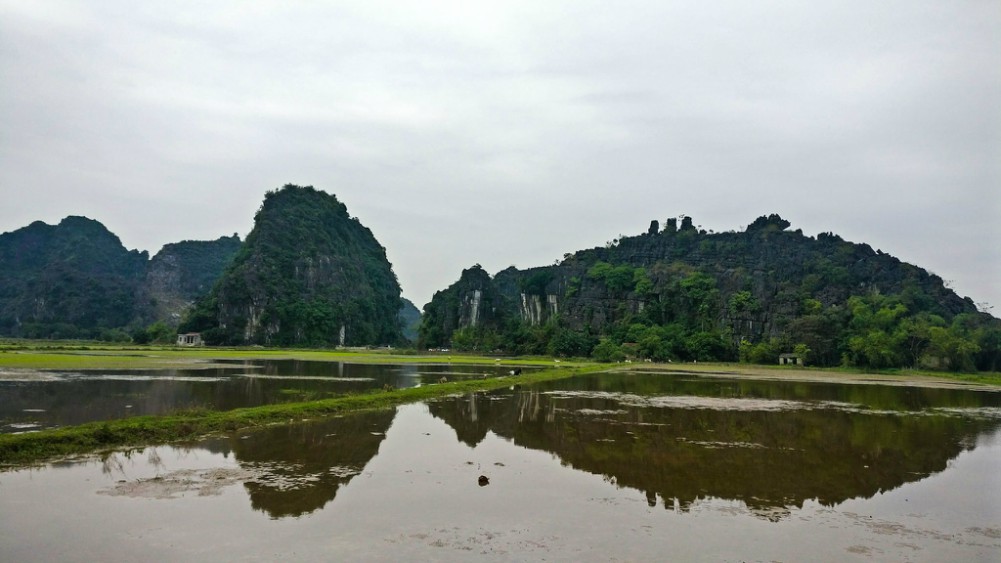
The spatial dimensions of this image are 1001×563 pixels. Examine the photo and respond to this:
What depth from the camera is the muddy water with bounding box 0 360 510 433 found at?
49.2ft

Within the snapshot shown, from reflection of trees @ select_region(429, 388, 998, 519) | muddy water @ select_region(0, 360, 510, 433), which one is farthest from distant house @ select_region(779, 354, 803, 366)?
muddy water @ select_region(0, 360, 510, 433)

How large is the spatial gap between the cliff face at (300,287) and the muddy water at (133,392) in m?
69.7

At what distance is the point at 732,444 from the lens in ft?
48.8

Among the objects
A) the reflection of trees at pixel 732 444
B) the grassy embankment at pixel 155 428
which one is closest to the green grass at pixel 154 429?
the grassy embankment at pixel 155 428

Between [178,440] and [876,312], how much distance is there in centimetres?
8000

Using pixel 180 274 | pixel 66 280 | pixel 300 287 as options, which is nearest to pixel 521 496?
pixel 300 287

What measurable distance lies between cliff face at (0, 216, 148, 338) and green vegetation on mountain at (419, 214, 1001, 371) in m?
60.7

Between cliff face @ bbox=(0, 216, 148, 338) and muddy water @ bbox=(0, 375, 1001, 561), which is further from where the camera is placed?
cliff face @ bbox=(0, 216, 148, 338)

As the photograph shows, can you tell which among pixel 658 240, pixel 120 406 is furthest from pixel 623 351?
pixel 120 406

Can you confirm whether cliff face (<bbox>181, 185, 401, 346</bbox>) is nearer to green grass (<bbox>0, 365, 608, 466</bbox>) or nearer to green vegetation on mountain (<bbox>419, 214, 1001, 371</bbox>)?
green vegetation on mountain (<bbox>419, 214, 1001, 371</bbox>)

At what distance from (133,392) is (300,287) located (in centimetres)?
9078

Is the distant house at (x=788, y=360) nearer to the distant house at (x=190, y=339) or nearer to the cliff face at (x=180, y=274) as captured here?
the distant house at (x=190, y=339)

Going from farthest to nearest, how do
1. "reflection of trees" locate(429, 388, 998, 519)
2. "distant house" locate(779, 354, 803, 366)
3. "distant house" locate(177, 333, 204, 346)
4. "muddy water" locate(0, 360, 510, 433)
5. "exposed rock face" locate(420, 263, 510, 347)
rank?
1. "exposed rock face" locate(420, 263, 510, 347)
2. "distant house" locate(177, 333, 204, 346)
3. "distant house" locate(779, 354, 803, 366)
4. "muddy water" locate(0, 360, 510, 433)
5. "reflection of trees" locate(429, 388, 998, 519)

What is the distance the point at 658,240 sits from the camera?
374ft
